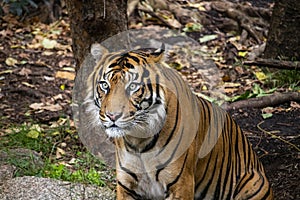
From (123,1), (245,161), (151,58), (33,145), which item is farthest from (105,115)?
(33,145)

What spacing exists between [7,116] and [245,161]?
3.14 metres

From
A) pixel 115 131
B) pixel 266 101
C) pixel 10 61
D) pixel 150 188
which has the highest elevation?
pixel 115 131

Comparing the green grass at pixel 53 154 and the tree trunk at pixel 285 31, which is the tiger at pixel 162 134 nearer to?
the green grass at pixel 53 154

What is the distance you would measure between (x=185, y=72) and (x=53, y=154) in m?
2.49

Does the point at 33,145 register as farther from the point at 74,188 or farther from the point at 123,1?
the point at 123,1

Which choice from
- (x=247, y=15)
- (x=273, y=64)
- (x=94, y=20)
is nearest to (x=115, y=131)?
(x=94, y=20)

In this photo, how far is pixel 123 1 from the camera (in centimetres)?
487

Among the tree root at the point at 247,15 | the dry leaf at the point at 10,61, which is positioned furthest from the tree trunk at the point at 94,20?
the tree root at the point at 247,15

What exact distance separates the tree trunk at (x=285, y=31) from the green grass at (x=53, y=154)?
2649 mm

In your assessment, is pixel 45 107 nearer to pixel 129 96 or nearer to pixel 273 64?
pixel 273 64

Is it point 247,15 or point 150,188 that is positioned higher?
point 150,188

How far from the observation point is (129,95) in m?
3.15

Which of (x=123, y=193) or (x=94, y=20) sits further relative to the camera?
(x=94, y=20)

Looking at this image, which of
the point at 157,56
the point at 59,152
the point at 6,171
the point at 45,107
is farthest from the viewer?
the point at 45,107
